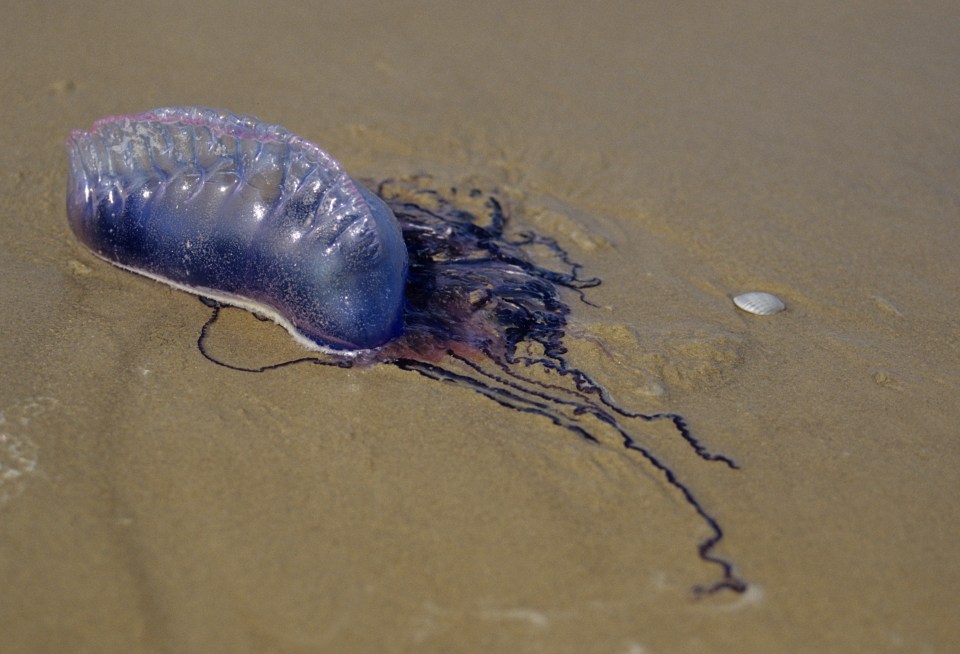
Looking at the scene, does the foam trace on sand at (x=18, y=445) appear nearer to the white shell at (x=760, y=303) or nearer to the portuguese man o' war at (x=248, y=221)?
the portuguese man o' war at (x=248, y=221)

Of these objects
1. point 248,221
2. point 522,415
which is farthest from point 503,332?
point 248,221

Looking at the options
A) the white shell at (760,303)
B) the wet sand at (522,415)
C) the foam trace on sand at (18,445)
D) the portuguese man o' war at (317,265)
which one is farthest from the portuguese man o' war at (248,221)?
the white shell at (760,303)

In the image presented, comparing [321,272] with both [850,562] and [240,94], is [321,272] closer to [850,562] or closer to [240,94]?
[850,562]

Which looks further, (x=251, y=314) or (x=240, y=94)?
(x=240, y=94)

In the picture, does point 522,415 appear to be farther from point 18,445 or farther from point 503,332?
A: point 18,445

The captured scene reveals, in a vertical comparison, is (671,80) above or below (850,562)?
above

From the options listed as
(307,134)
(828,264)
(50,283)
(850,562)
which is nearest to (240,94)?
(307,134)
